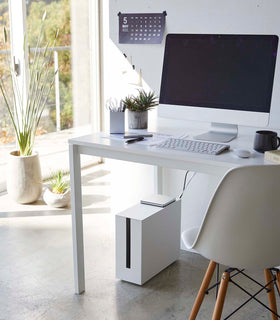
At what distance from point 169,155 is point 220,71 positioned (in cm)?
57

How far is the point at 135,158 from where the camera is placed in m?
2.29

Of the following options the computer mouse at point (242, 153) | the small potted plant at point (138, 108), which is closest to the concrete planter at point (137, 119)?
the small potted plant at point (138, 108)

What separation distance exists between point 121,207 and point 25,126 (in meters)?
0.95

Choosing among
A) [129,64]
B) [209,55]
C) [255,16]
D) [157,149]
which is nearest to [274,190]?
[157,149]

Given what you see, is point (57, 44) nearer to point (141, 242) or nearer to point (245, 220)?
point (141, 242)

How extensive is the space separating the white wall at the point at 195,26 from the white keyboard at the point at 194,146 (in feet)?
2.02

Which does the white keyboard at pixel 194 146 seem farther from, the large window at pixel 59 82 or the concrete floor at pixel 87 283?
the large window at pixel 59 82

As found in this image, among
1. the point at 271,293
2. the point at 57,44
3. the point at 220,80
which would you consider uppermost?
the point at 57,44

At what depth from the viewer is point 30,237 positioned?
3277 mm

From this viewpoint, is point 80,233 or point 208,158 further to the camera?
point 80,233

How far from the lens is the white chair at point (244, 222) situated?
1.70 m

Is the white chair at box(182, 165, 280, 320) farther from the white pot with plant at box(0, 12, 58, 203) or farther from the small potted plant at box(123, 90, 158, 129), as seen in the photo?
the white pot with plant at box(0, 12, 58, 203)

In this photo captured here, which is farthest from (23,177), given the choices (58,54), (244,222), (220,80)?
(244,222)

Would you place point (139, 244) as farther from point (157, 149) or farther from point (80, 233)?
point (157, 149)
